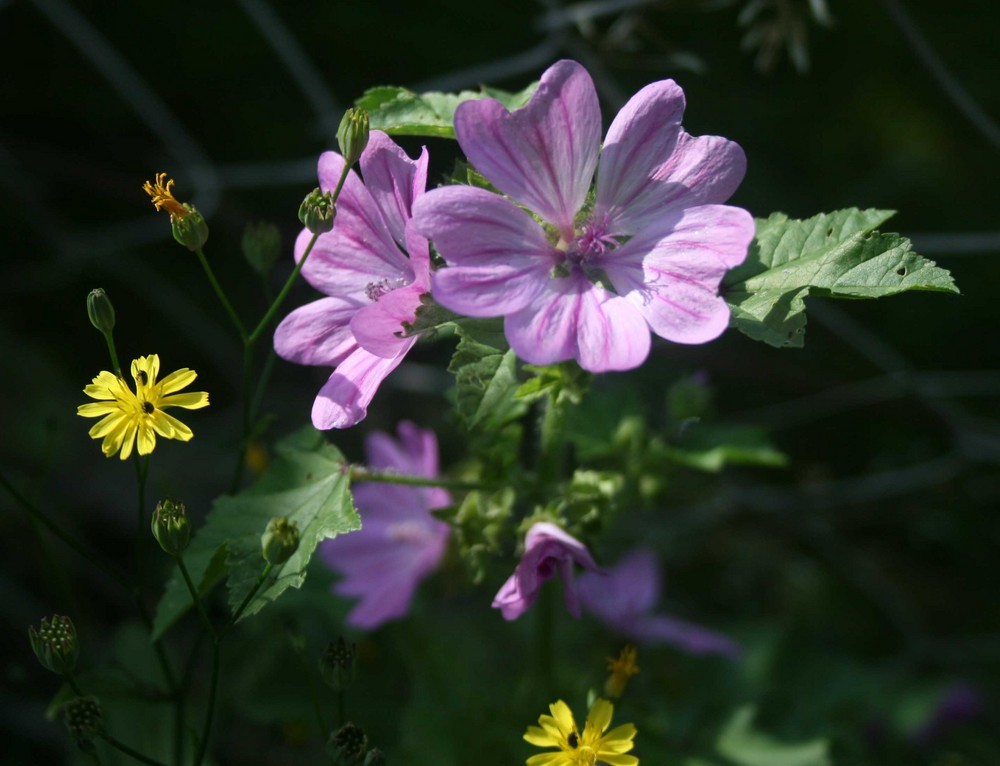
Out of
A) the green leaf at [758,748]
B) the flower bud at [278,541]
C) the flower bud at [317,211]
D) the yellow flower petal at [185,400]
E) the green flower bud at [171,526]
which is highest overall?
the flower bud at [317,211]

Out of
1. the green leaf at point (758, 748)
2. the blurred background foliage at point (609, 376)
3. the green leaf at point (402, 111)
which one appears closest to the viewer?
the green leaf at point (402, 111)

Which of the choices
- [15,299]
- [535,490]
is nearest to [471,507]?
[535,490]

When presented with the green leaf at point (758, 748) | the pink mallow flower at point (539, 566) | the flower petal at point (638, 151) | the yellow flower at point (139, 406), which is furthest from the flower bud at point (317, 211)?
the green leaf at point (758, 748)

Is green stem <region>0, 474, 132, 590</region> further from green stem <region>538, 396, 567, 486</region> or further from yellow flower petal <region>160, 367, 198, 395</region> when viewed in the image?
green stem <region>538, 396, 567, 486</region>

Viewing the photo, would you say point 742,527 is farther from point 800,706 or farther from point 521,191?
point 521,191

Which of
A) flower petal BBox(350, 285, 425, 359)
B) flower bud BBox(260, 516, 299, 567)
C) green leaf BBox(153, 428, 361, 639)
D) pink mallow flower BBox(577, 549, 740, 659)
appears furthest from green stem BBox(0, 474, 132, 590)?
pink mallow flower BBox(577, 549, 740, 659)

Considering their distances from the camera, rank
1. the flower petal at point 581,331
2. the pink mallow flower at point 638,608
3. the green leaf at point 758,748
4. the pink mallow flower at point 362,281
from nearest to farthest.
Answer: the flower petal at point 581,331 < the pink mallow flower at point 362,281 < the green leaf at point 758,748 < the pink mallow flower at point 638,608

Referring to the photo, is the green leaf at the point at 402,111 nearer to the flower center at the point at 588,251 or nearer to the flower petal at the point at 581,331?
the flower center at the point at 588,251
